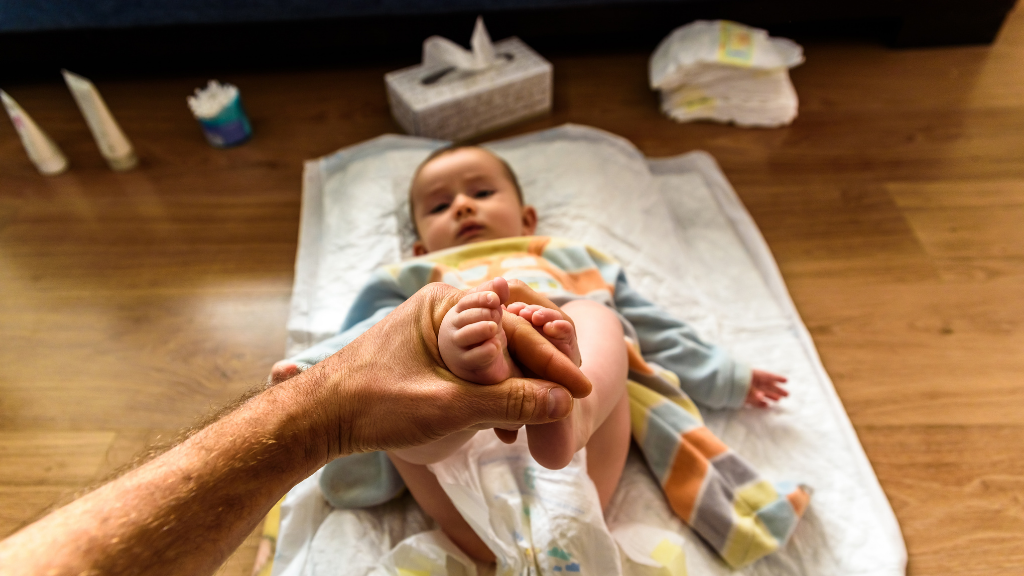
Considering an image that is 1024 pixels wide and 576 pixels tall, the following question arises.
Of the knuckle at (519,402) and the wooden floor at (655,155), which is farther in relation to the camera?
the wooden floor at (655,155)

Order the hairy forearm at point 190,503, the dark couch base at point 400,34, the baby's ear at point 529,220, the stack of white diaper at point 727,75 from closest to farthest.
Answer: the hairy forearm at point 190,503
the baby's ear at point 529,220
the stack of white diaper at point 727,75
the dark couch base at point 400,34

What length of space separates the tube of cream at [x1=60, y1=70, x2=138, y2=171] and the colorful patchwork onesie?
98cm

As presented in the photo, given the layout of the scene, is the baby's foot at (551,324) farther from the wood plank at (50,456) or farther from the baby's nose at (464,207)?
the wood plank at (50,456)

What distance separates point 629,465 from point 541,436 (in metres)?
0.33

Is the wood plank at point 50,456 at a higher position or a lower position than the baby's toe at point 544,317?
lower

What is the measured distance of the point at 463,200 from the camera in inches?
40.5

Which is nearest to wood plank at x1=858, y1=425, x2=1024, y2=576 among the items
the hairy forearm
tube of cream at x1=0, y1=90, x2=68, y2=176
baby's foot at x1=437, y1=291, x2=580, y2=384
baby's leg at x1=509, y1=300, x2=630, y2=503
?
baby's leg at x1=509, y1=300, x2=630, y2=503

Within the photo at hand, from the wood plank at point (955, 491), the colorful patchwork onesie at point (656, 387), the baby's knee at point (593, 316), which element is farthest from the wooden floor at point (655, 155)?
the baby's knee at point (593, 316)

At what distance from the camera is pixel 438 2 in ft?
5.40

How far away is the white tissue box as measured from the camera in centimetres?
149

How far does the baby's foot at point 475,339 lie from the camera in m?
0.53

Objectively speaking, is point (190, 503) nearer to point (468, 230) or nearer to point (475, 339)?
point (475, 339)

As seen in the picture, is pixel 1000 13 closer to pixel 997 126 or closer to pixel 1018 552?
pixel 997 126

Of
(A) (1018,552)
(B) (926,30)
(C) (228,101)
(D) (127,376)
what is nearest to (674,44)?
(B) (926,30)
